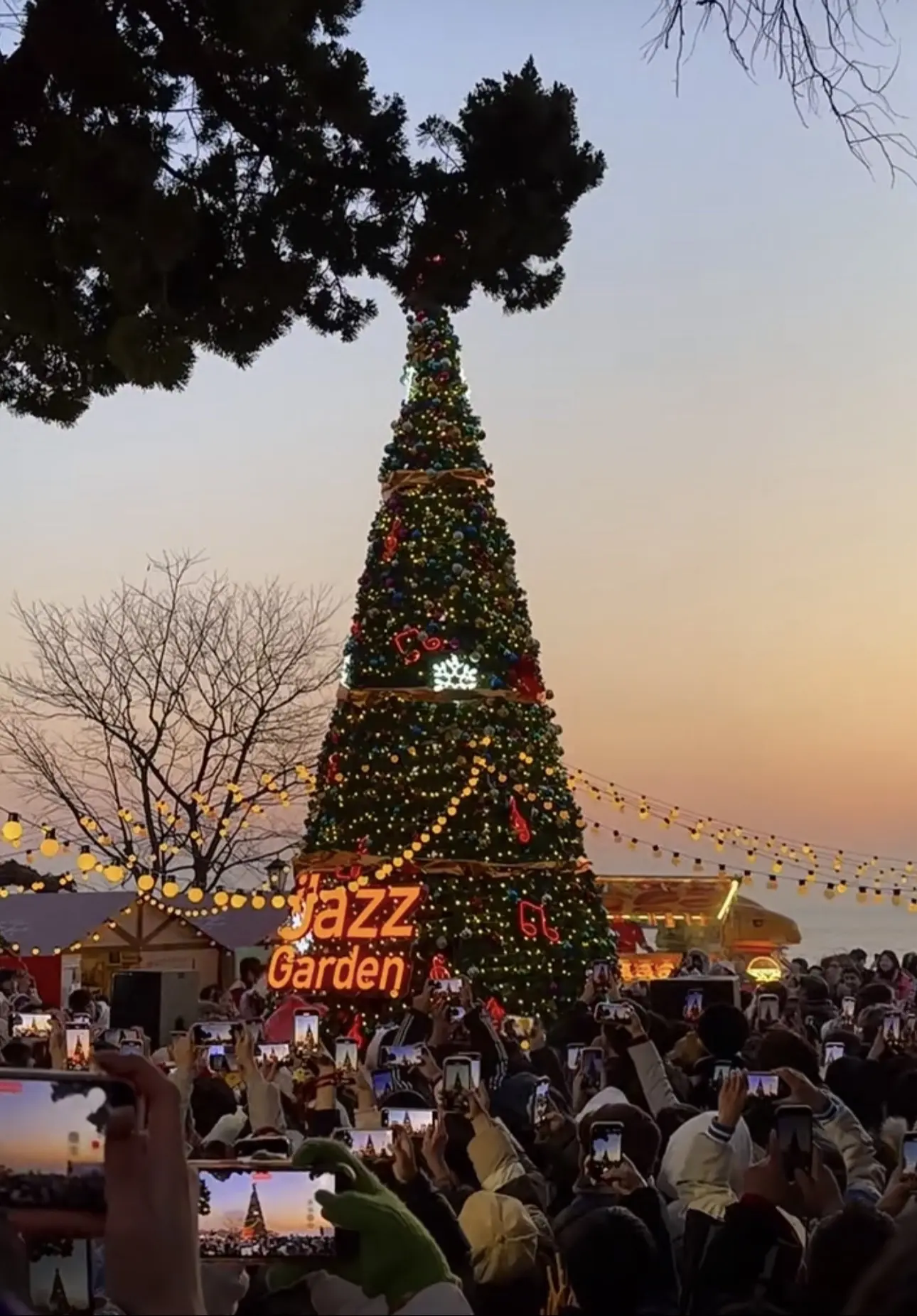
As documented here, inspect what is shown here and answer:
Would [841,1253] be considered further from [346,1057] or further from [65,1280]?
[346,1057]

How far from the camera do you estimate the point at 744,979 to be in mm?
22031

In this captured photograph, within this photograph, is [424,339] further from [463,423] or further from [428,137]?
[428,137]

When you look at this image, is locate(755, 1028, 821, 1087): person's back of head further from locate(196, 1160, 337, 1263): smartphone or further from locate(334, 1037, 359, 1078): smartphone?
locate(196, 1160, 337, 1263): smartphone

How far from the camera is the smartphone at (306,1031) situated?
361 inches

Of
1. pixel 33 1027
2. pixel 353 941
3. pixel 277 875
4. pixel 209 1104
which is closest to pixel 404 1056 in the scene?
pixel 209 1104

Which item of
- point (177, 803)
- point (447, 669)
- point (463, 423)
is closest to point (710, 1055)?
point (447, 669)

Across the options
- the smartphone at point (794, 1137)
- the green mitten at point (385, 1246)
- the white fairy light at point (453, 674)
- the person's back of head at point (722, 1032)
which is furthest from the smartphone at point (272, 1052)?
the white fairy light at point (453, 674)

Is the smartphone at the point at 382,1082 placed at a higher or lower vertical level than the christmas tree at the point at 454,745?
lower

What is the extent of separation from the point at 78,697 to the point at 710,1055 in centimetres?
2142

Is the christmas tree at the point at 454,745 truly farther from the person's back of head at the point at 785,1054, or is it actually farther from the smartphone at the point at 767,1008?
the person's back of head at the point at 785,1054

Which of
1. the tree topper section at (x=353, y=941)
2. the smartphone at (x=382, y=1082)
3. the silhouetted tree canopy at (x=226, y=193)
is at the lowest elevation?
the smartphone at (x=382, y=1082)

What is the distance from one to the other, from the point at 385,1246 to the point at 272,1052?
5.04 metres

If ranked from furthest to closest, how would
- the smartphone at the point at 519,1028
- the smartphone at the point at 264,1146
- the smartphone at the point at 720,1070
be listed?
the smartphone at the point at 519,1028
the smartphone at the point at 720,1070
the smartphone at the point at 264,1146

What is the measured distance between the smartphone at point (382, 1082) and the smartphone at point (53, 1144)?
4.43m
